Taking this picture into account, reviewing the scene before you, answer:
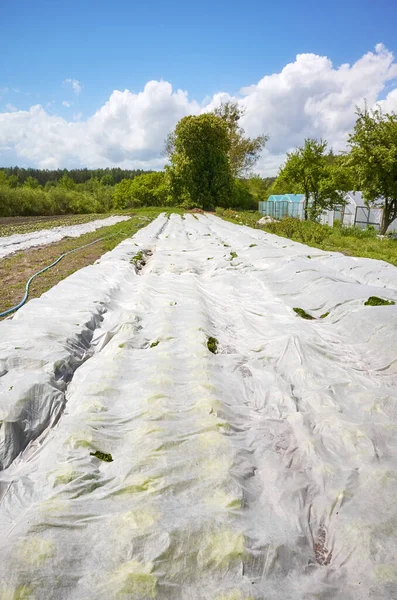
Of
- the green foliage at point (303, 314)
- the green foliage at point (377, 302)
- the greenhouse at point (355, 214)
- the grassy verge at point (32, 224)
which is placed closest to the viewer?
the green foliage at point (377, 302)

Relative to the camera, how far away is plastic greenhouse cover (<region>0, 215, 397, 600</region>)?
6.20 feet

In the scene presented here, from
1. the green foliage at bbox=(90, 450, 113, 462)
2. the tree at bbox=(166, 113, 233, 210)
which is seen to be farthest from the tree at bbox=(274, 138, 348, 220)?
the green foliage at bbox=(90, 450, 113, 462)

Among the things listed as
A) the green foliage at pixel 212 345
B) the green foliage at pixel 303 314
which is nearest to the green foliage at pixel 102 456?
the green foliage at pixel 212 345

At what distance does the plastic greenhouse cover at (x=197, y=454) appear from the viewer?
6.20ft

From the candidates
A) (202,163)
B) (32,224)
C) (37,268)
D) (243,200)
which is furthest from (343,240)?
(243,200)

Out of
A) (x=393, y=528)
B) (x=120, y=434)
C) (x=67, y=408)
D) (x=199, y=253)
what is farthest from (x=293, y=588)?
(x=199, y=253)

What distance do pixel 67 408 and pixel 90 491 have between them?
1.30 meters

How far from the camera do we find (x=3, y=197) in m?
46.5

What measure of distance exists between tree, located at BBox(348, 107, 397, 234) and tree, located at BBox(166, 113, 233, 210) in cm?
2161

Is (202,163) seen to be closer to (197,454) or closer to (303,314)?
(303,314)

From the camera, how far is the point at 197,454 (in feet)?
9.09

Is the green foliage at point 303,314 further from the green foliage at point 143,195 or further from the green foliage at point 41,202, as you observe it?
the green foliage at point 143,195

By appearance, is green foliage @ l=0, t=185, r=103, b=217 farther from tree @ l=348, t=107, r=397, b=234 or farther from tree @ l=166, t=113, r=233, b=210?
tree @ l=348, t=107, r=397, b=234

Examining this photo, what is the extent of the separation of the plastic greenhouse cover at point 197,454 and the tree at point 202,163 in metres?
37.1
